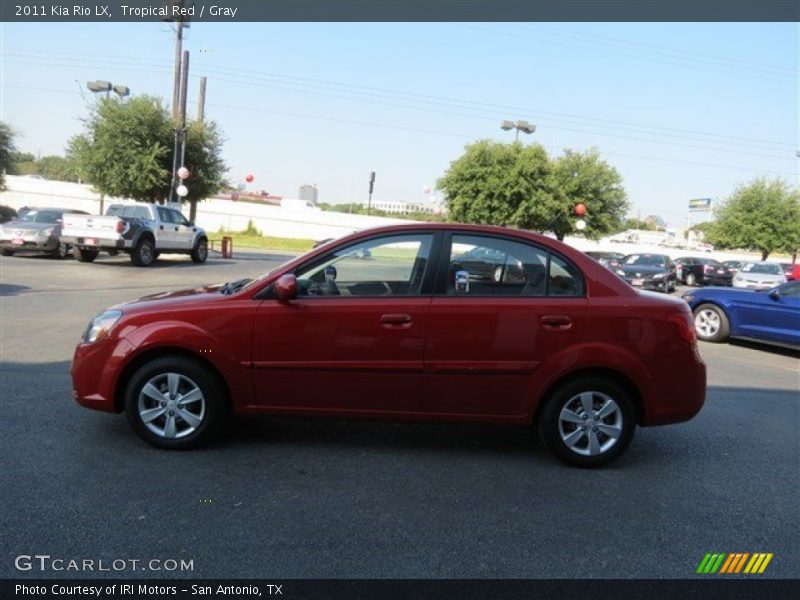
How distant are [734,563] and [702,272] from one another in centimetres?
3299

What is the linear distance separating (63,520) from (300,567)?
53.9 inches

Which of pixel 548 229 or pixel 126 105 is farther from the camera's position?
pixel 548 229

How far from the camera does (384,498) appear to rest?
3953 mm

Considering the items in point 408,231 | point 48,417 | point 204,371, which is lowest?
point 48,417

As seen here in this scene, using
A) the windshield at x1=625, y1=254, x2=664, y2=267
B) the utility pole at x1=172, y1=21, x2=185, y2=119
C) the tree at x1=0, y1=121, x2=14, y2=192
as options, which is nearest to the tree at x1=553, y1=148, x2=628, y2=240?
the windshield at x1=625, y1=254, x2=664, y2=267

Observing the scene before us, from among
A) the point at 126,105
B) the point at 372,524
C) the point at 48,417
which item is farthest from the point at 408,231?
the point at 126,105

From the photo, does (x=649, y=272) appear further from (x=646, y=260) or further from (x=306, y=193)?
(x=306, y=193)

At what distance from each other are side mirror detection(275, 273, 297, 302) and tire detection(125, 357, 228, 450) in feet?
2.50

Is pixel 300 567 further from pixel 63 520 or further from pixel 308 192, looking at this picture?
pixel 308 192

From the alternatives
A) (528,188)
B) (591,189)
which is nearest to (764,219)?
(591,189)

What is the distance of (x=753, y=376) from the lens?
8.72 meters

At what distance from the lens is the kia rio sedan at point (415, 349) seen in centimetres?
444

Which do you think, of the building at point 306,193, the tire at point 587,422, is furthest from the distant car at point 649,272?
the building at point 306,193
